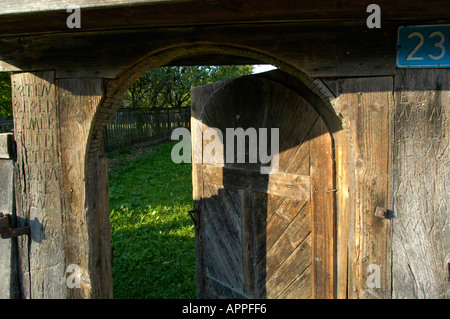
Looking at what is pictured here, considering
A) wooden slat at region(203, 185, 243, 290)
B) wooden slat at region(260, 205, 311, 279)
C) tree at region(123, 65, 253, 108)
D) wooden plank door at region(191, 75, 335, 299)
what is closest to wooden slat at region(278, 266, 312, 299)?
wooden plank door at region(191, 75, 335, 299)

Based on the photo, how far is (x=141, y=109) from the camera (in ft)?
49.0

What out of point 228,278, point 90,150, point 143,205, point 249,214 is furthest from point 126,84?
point 143,205

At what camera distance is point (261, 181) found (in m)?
2.70

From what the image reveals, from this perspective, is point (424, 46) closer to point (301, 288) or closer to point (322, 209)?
point (322, 209)

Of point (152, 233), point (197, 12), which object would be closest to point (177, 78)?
point (152, 233)

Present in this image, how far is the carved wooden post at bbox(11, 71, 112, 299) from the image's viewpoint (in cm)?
196

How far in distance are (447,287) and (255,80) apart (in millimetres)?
1950

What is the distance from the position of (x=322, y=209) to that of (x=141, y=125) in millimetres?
13573

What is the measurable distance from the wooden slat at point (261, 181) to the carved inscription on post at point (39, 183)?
149 cm

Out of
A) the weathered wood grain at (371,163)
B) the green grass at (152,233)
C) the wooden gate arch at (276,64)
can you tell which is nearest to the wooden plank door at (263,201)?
the wooden gate arch at (276,64)

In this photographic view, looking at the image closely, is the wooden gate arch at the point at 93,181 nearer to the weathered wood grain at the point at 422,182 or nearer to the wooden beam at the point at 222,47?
the wooden beam at the point at 222,47

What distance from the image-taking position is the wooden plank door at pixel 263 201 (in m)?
2.31

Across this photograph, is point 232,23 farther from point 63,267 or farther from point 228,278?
point 228,278

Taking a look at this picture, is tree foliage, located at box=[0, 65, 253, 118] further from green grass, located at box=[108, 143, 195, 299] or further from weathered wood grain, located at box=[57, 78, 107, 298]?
weathered wood grain, located at box=[57, 78, 107, 298]
